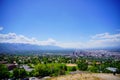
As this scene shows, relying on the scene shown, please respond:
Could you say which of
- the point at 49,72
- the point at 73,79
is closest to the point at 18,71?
the point at 49,72

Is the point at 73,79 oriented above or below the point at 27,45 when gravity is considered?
below

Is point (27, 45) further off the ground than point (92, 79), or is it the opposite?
point (27, 45)

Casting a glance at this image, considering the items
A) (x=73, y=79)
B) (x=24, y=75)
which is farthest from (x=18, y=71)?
(x=73, y=79)

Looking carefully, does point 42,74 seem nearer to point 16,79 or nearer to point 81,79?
point 16,79

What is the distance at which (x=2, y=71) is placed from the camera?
440 inches

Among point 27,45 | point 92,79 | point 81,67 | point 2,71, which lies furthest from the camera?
point 27,45

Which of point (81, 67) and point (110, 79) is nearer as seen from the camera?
point (110, 79)

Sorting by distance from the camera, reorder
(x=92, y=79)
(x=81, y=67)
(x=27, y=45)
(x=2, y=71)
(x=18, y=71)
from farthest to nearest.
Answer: (x=27, y=45)
(x=81, y=67)
(x=18, y=71)
(x=2, y=71)
(x=92, y=79)

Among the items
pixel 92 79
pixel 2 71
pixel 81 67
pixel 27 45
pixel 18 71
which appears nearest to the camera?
pixel 92 79

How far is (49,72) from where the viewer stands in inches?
512

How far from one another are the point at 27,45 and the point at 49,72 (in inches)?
6153

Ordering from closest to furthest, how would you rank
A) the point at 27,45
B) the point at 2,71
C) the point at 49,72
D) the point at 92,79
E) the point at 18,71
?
the point at 92,79, the point at 2,71, the point at 18,71, the point at 49,72, the point at 27,45

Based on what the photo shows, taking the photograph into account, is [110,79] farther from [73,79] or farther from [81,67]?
[81,67]

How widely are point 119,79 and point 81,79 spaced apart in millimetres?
1998
